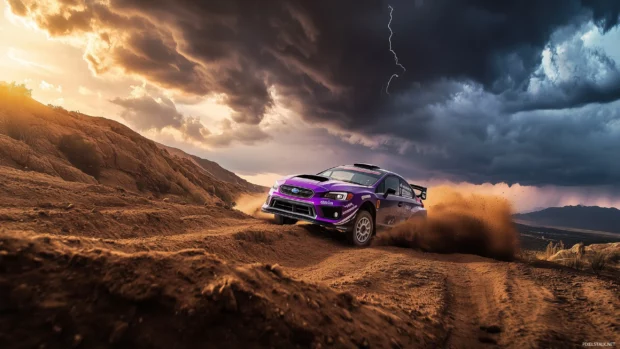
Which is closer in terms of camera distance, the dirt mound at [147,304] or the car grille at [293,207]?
the dirt mound at [147,304]

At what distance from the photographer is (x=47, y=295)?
7.06 feet

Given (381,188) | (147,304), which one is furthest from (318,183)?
(147,304)

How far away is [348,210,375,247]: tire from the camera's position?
342 inches

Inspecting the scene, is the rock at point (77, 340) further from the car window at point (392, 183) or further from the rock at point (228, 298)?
the car window at point (392, 183)

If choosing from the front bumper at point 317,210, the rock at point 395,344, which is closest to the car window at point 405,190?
the front bumper at point 317,210

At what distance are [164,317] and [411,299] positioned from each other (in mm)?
3402

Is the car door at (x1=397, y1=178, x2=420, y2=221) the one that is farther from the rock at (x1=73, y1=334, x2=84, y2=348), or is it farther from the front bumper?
the rock at (x1=73, y1=334, x2=84, y2=348)

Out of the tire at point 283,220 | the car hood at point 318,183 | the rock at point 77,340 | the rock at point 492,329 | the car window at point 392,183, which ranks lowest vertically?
the rock at point 492,329

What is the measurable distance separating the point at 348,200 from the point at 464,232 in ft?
13.3

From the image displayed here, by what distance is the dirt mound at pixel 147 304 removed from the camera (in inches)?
79.7

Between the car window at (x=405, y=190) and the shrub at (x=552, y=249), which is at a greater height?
the car window at (x=405, y=190)

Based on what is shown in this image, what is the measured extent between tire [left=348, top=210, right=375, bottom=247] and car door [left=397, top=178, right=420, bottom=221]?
1.44 meters

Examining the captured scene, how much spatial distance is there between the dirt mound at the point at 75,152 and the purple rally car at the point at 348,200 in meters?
10.1

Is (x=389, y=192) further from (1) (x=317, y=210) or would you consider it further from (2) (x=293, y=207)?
(2) (x=293, y=207)
